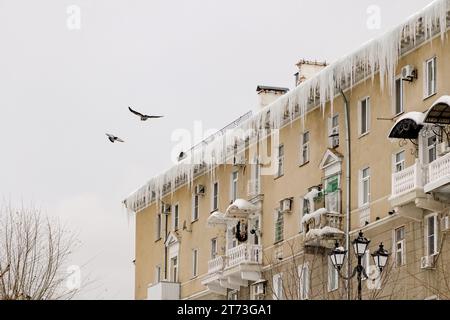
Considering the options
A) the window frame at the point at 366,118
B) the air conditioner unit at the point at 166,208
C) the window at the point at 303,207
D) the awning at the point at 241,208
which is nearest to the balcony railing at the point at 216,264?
the awning at the point at 241,208

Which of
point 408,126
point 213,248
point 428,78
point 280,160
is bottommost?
point 213,248

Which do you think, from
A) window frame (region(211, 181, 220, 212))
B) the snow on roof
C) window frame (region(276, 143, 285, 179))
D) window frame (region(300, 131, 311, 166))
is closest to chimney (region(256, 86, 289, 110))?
the snow on roof

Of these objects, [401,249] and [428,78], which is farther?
[401,249]

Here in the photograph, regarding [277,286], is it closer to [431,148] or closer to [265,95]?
[265,95]

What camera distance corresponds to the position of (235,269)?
53.2m

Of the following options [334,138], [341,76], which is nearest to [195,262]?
[334,138]

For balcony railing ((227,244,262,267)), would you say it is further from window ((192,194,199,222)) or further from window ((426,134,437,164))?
window ((426,134,437,164))

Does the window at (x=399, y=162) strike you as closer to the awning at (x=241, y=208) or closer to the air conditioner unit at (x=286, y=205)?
the air conditioner unit at (x=286, y=205)

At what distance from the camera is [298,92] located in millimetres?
49000

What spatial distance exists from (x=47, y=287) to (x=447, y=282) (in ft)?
57.8

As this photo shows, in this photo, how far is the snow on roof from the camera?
41500mm

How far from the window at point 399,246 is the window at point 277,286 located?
7.84 meters

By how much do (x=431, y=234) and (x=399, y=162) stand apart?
2920 millimetres
